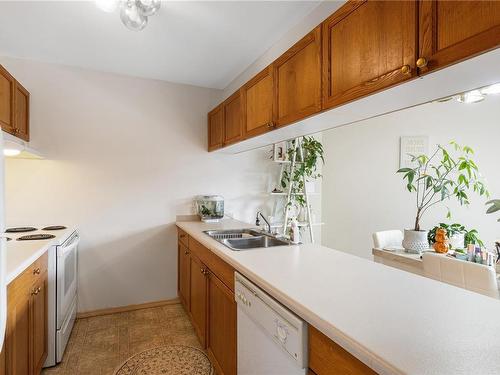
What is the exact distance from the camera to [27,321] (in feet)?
5.33

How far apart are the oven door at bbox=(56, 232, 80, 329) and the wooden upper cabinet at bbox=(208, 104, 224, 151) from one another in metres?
1.58

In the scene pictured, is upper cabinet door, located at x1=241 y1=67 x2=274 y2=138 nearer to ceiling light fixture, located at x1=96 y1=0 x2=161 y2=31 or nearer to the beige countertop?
ceiling light fixture, located at x1=96 y1=0 x2=161 y2=31

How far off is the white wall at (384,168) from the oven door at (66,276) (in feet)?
10.1

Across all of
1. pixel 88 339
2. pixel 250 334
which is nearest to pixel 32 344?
pixel 88 339

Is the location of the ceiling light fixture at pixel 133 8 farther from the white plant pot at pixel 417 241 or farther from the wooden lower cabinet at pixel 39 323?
the white plant pot at pixel 417 241

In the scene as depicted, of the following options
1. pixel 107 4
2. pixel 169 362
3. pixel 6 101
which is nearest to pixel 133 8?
pixel 107 4

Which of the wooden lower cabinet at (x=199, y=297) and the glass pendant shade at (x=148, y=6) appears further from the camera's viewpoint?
the wooden lower cabinet at (x=199, y=297)

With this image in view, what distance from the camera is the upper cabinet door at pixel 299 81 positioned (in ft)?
5.13

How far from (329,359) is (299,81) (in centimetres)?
141

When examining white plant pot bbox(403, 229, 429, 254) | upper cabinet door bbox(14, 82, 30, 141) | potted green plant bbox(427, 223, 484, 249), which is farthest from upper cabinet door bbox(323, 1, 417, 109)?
upper cabinet door bbox(14, 82, 30, 141)

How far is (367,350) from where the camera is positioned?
0.72 metres

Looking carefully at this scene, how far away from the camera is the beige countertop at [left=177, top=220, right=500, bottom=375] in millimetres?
684

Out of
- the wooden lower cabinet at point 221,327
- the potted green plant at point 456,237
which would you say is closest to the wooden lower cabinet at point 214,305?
the wooden lower cabinet at point 221,327

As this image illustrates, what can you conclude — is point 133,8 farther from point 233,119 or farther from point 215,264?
point 215,264
